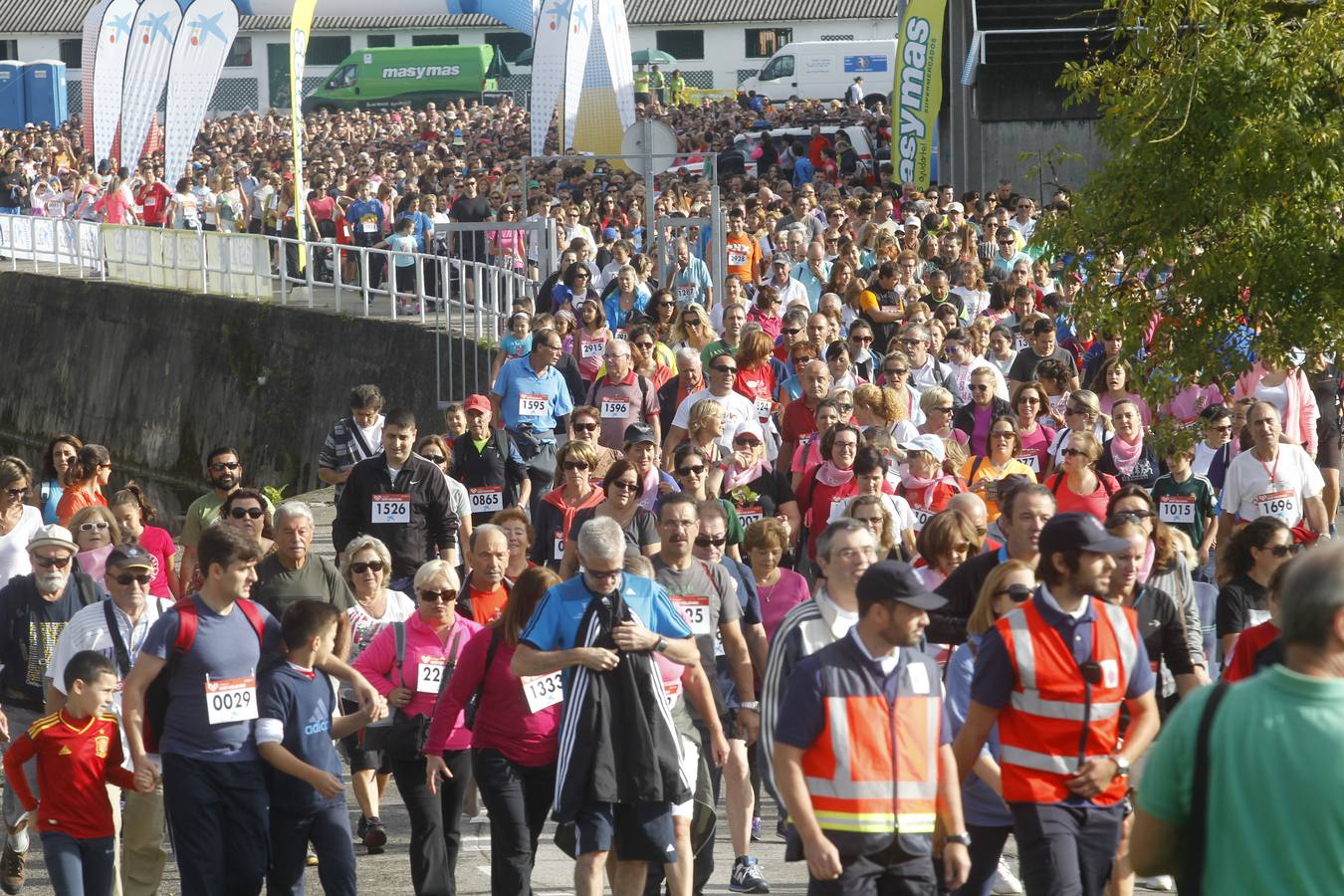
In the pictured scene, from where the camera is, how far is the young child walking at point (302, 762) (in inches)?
286

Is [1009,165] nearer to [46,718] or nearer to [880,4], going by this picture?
[46,718]

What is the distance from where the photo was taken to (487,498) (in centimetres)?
1285

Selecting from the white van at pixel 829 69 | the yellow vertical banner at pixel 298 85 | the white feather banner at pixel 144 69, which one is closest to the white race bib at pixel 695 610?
the yellow vertical banner at pixel 298 85

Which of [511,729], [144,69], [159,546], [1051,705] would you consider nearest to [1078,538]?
[1051,705]

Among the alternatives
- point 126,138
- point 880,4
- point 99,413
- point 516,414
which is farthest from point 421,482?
point 880,4

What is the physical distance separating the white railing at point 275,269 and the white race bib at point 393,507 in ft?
31.8

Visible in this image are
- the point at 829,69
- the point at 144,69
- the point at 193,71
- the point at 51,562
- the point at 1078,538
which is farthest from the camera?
the point at 829,69

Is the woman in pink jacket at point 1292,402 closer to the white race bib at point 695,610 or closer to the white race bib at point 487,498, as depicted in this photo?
the white race bib at point 487,498

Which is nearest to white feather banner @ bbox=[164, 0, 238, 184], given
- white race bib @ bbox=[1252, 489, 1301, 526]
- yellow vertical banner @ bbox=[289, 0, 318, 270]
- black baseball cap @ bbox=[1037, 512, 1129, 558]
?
yellow vertical banner @ bbox=[289, 0, 318, 270]

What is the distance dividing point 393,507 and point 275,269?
18028 millimetres

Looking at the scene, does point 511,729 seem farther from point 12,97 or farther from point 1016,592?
point 12,97

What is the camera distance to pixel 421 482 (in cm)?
1112

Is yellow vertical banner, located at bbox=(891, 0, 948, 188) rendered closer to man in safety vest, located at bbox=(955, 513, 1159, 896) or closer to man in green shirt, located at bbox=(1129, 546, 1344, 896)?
man in safety vest, located at bbox=(955, 513, 1159, 896)

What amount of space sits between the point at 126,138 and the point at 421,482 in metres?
25.1
